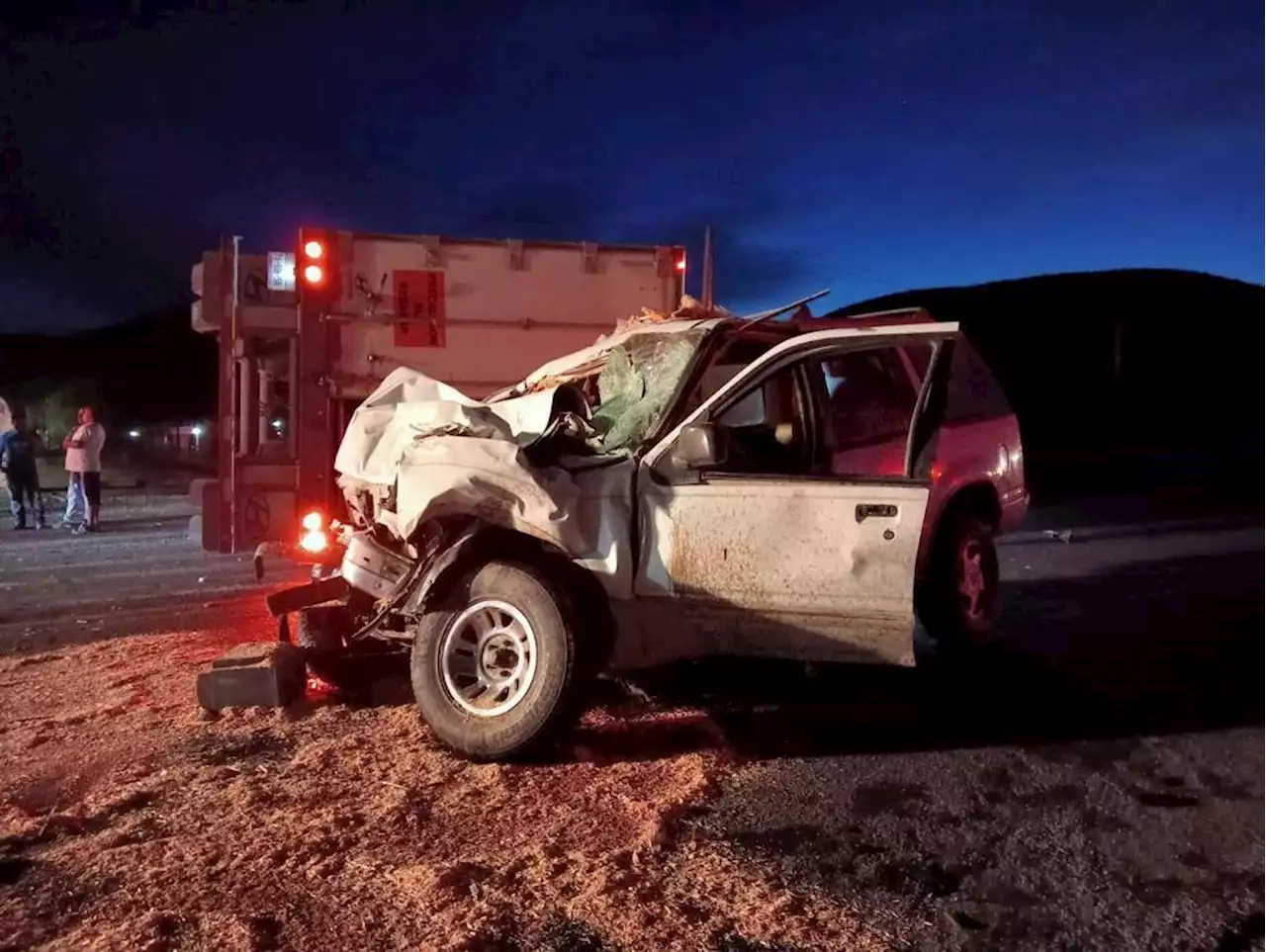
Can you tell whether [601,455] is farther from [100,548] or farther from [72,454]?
[72,454]

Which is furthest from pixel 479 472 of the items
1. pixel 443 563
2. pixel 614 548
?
pixel 614 548

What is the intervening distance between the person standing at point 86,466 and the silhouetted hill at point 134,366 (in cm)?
5425

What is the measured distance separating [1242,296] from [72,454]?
166ft

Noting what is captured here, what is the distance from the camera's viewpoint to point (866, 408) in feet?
21.5

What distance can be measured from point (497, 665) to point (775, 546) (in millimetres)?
1333

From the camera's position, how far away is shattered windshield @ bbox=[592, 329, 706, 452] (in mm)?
5102

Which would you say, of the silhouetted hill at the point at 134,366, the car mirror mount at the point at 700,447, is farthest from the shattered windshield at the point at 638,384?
the silhouetted hill at the point at 134,366

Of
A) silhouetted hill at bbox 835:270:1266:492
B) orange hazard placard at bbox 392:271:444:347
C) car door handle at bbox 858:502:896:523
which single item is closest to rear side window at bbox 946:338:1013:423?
car door handle at bbox 858:502:896:523

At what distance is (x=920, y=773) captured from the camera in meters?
4.53

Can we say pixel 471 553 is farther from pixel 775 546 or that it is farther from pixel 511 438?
pixel 775 546

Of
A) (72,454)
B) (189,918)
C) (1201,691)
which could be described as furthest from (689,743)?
(72,454)

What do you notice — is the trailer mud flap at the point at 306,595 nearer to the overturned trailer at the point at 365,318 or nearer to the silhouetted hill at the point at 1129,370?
the overturned trailer at the point at 365,318

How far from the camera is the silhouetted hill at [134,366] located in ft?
237

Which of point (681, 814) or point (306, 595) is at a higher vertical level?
point (306, 595)
